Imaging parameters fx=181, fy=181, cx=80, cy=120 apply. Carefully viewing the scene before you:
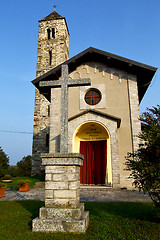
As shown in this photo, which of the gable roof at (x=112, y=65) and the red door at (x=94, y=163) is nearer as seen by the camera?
the red door at (x=94, y=163)

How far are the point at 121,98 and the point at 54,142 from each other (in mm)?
5066

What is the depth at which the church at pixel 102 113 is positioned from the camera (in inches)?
413

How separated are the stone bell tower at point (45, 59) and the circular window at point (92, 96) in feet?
24.2

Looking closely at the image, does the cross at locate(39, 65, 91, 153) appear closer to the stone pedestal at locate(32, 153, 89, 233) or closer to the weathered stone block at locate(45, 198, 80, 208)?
the stone pedestal at locate(32, 153, 89, 233)

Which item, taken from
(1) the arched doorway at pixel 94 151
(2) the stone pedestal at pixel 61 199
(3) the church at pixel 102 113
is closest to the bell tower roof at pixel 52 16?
(3) the church at pixel 102 113

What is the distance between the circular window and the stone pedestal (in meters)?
8.07

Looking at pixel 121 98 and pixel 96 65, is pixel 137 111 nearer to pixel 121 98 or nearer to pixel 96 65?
pixel 121 98

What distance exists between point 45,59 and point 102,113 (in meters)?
12.7

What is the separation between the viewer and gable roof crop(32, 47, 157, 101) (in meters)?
11.3

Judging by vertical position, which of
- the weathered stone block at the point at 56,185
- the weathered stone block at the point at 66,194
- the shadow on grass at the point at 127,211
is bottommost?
the shadow on grass at the point at 127,211

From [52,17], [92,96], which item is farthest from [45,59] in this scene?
[92,96]

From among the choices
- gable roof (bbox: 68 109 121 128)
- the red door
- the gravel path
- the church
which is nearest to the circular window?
the church

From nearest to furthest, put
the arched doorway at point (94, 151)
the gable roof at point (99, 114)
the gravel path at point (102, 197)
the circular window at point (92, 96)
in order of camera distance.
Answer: the gravel path at point (102, 197), the gable roof at point (99, 114), the arched doorway at point (94, 151), the circular window at point (92, 96)

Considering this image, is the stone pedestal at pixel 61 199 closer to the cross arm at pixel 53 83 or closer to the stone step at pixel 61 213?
the stone step at pixel 61 213
